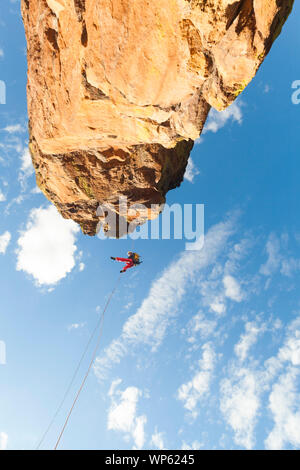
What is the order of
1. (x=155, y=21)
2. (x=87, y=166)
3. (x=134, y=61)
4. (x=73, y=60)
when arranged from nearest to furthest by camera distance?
(x=155, y=21), (x=134, y=61), (x=73, y=60), (x=87, y=166)

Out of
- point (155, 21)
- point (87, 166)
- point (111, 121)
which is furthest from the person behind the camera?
point (87, 166)

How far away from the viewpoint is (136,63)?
220 inches

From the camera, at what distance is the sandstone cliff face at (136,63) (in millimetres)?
5141

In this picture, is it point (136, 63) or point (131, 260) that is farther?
point (131, 260)

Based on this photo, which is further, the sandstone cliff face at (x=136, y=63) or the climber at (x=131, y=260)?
the climber at (x=131, y=260)

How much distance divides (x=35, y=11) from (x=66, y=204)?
7.59 m

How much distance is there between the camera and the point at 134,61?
18.2 ft

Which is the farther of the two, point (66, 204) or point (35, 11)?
point (66, 204)

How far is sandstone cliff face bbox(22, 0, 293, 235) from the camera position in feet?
16.9

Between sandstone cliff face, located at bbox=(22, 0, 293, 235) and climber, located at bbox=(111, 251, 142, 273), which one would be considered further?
climber, located at bbox=(111, 251, 142, 273)
